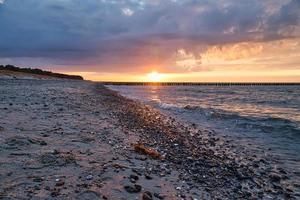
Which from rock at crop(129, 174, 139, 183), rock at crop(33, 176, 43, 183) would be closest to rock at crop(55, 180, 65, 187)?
rock at crop(33, 176, 43, 183)

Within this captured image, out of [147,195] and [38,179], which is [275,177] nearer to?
[147,195]

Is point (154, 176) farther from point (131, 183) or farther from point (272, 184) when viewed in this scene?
point (272, 184)

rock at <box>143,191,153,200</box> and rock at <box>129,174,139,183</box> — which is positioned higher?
rock at <box>129,174,139,183</box>

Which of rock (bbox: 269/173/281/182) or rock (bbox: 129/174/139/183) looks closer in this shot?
rock (bbox: 129/174/139/183)

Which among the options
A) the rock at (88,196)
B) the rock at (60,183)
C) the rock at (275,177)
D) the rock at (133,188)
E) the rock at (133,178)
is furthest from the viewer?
the rock at (275,177)

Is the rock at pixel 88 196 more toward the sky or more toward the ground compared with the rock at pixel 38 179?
more toward the ground

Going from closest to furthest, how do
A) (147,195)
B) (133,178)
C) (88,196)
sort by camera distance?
(88,196)
(147,195)
(133,178)

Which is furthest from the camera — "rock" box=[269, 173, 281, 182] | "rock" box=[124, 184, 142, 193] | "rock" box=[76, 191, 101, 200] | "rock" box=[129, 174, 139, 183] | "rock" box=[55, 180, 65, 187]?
"rock" box=[269, 173, 281, 182]

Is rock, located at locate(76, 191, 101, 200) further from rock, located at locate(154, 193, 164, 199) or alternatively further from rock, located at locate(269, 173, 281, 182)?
rock, located at locate(269, 173, 281, 182)

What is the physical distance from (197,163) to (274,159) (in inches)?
147

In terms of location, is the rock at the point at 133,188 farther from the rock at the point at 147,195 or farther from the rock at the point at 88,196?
the rock at the point at 88,196

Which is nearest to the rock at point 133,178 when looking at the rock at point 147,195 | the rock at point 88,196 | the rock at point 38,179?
the rock at point 147,195

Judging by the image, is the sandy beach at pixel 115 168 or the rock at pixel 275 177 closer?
the sandy beach at pixel 115 168

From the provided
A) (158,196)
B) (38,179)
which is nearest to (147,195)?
(158,196)
